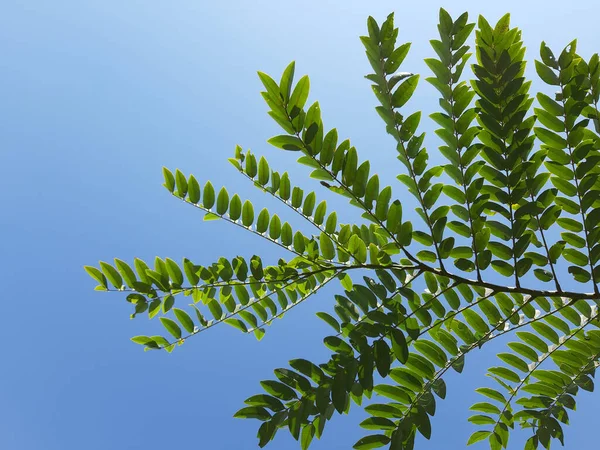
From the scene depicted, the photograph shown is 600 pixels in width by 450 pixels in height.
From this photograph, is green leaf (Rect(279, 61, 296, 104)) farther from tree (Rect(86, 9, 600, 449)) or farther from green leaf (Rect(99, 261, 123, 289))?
green leaf (Rect(99, 261, 123, 289))

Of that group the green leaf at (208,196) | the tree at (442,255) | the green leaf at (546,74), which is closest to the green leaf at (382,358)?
the tree at (442,255)

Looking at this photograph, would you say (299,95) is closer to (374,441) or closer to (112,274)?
(112,274)

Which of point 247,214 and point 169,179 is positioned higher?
point 169,179

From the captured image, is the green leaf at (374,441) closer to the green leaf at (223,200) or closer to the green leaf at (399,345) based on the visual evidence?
the green leaf at (399,345)

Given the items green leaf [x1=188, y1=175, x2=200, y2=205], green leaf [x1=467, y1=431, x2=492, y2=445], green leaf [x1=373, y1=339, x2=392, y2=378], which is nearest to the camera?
green leaf [x1=373, y1=339, x2=392, y2=378]

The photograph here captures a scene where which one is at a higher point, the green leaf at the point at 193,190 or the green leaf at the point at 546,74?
the green leaf at the point at 546,74

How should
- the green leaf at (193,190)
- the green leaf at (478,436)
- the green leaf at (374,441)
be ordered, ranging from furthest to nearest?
the green leaf at (193,190) → the green leaf at (478,436) → the green leaf at (374,441)

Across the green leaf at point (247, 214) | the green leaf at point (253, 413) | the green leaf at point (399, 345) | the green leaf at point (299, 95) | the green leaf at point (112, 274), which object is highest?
the green leaf at point (299, 95)

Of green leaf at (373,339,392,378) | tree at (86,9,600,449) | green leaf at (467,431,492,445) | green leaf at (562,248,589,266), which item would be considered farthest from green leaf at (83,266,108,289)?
green leaf at (562,248,589,266)

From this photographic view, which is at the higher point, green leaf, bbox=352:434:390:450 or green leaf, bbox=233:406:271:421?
green leaf, bbox=233:406:271:421

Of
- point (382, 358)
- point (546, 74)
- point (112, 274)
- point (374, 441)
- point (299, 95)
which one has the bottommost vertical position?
point (374, 441)

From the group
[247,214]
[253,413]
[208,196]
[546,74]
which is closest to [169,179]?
[208,196]

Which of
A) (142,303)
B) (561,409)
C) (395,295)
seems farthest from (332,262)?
(561,409)

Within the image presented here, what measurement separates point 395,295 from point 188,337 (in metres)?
1.04
